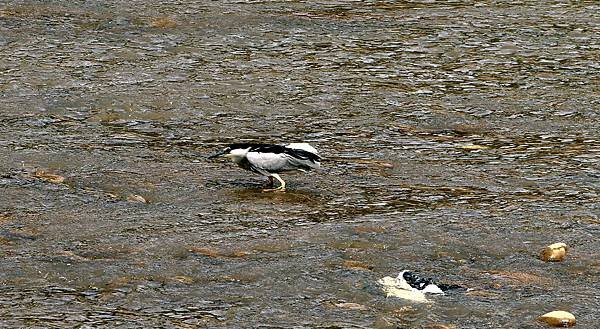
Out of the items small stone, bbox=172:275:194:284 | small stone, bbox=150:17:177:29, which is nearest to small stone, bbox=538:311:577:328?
small stone, bbox=172:275:194:284

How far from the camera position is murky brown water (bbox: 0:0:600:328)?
263 inches

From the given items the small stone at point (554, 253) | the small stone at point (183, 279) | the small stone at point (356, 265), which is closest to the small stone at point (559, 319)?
the small stone at point (554, 253)

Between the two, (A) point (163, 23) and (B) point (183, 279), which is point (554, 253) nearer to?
(B) point (183, 279)

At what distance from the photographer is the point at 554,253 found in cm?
726

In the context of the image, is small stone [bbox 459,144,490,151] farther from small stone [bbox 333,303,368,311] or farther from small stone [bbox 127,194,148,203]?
small stone [bbox 333,303,368,311]

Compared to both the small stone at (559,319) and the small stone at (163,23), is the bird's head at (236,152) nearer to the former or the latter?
the small stone at (559,319)

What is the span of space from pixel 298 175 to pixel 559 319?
3.33m

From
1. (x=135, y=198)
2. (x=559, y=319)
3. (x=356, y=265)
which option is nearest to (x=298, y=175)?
(x=135, y=198)

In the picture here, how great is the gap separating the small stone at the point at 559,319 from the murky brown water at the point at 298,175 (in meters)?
0.09

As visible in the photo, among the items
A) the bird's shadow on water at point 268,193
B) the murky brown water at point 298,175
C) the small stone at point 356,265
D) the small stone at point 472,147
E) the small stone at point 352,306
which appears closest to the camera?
the small stone at point 352,306

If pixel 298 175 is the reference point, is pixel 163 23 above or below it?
above

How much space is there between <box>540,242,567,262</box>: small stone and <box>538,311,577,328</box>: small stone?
970 millimetres

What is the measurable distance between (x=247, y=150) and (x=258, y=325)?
271 cm

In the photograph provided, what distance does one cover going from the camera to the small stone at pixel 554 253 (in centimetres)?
725
